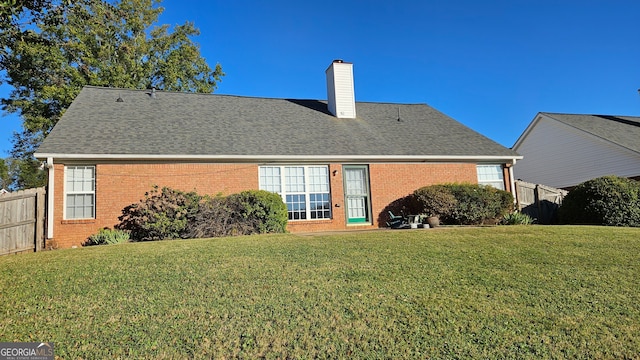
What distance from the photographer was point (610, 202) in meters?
14.1

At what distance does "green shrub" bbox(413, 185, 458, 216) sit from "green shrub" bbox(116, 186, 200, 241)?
7.72 metres

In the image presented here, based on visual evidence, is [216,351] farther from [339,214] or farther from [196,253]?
[339,214]

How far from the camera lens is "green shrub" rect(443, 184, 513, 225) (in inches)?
574

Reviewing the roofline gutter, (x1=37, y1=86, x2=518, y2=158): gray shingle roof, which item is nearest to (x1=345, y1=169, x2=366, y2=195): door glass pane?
the roofline gutter

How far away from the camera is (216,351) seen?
3.96 metres

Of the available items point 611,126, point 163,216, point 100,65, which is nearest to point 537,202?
point 611,126

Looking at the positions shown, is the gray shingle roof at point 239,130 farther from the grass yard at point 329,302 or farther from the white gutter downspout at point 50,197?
the grass yard at point 329,302

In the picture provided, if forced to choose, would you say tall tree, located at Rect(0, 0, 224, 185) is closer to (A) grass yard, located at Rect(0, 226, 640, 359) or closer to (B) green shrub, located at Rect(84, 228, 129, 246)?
(B) green shrub, located at Rect(84, 228, 129, 246)

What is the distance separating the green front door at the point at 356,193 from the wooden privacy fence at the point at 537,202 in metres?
6.56

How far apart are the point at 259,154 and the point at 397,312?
32.5ft

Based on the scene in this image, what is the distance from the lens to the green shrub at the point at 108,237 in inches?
455

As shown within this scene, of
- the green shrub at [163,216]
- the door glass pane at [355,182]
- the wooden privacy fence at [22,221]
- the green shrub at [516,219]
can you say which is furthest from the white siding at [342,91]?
the wooden privacy fence at [22,221]

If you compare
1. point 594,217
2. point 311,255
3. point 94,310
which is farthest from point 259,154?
point 594,217

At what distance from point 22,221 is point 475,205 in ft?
45.2
